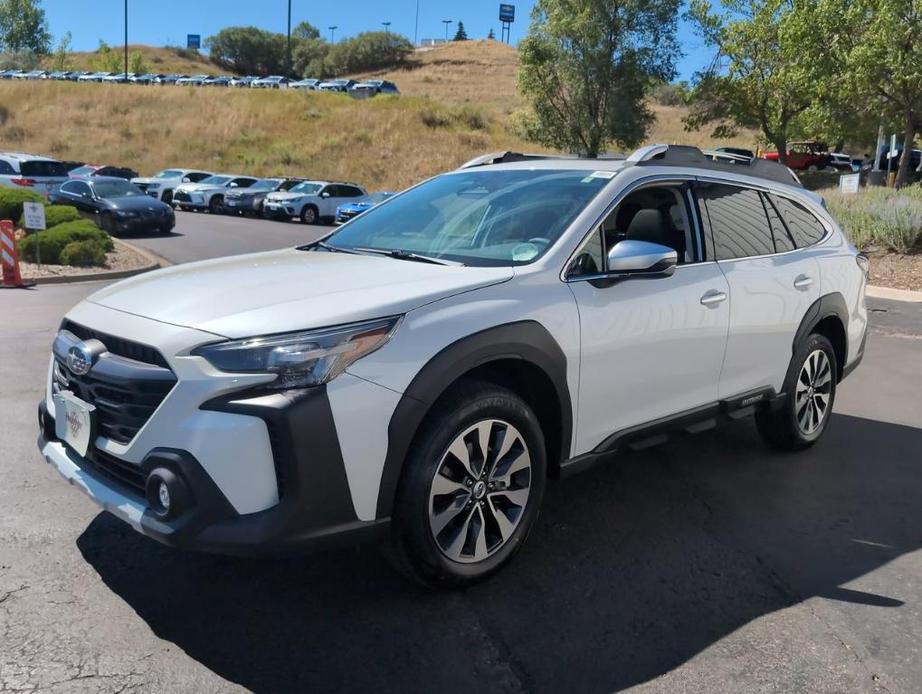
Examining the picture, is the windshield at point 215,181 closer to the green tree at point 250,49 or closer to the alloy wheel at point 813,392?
the alloy wheel at point 813,392

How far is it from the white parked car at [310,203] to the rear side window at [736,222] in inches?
1033

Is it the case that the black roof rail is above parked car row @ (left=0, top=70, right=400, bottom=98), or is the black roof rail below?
below

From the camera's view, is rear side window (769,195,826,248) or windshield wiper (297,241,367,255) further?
rear side window (769,195,826,248)

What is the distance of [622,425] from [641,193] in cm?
123

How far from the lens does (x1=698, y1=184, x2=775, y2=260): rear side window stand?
15.3ft

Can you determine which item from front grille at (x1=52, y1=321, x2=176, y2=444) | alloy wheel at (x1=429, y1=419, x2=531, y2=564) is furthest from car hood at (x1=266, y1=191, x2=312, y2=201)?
alloy wheel at (x1=429, y1=419, x2=531, y2=564)

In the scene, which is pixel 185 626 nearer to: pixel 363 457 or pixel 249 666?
pixel 249 666

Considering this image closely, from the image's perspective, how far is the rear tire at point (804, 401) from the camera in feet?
17.1

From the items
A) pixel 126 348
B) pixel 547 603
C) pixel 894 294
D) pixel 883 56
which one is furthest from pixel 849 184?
pixel 126 348

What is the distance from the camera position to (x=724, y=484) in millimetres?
4938

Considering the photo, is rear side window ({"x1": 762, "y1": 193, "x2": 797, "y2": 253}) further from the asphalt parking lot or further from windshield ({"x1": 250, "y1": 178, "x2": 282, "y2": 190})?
windshield ({"x1": 250, "y1": 178, "x2": 282, "y2": 190})

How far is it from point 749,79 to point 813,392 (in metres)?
31.8

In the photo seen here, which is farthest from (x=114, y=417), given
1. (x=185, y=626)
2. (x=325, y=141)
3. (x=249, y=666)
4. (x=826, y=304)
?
(x=325, y=141)

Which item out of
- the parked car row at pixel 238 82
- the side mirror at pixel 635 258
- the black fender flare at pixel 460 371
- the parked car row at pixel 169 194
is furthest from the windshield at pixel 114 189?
the parked car row at pixel 238 82
